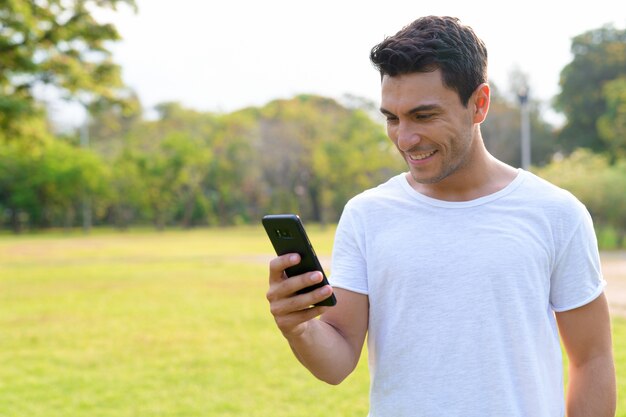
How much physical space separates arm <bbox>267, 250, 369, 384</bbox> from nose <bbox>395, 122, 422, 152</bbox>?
0.39 metres

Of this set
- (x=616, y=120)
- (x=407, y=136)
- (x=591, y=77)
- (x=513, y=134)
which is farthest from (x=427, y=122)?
(x=513, y=134)

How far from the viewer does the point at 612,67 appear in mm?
44719

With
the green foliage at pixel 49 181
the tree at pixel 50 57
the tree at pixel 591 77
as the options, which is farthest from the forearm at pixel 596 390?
the green foliage at pixel 49 181

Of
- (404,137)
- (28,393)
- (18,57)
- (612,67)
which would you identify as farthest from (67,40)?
(612,67)

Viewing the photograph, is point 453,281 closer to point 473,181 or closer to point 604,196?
point 473,181

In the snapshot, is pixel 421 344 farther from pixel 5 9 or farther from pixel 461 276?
pixel 5 9

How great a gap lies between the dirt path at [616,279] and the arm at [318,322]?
30.6 feet

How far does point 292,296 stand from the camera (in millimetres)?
1641

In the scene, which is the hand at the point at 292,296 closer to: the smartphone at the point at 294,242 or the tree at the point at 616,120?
the smartphone at the point at 294,242

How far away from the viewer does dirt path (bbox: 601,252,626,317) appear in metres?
11.5

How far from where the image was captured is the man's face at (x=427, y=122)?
1.76 m

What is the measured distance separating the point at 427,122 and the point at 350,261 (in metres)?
0.40

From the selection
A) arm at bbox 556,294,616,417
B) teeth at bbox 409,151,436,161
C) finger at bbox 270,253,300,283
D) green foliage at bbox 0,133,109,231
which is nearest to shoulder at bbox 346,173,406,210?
teeth at bbox 409,151,436,161

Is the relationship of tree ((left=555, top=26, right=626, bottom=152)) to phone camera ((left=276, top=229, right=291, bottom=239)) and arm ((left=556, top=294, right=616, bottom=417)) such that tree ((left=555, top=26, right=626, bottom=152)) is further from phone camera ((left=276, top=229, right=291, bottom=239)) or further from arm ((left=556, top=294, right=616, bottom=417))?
phone camera ((left=276, top=229, right=291, bottom=239))
